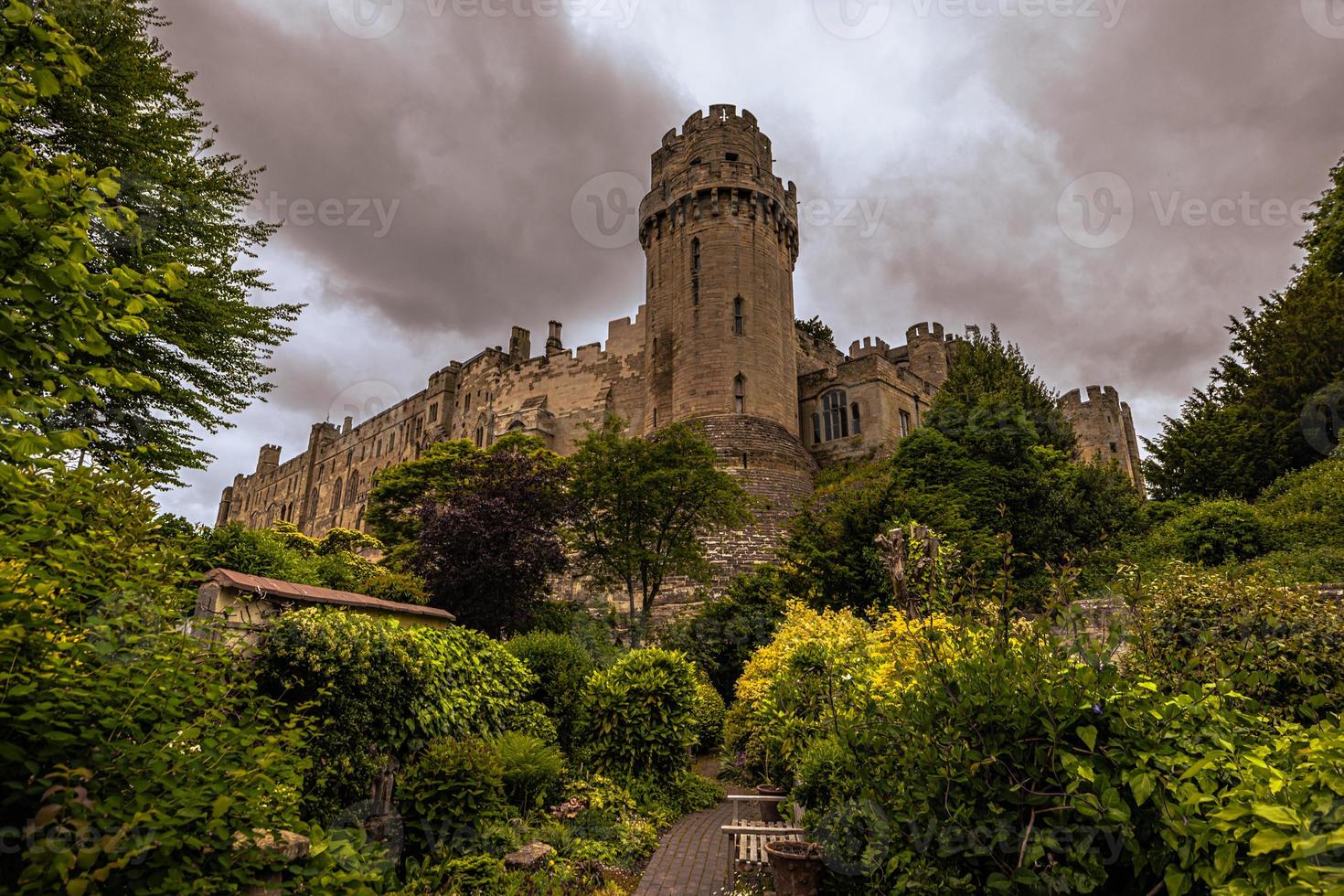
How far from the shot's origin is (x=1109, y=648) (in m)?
3.51

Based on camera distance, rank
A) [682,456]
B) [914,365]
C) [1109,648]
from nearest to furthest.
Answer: [1109,648], [682,456], [914,365]

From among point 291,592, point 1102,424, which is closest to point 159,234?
point 291,592

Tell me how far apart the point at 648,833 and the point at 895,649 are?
4647 millimetres

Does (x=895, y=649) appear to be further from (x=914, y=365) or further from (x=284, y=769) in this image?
(x=914, y=365)

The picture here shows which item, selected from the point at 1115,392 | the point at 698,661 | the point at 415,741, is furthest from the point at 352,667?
the point at 1115,392

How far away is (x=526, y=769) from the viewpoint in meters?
8.30

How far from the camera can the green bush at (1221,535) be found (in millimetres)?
15156

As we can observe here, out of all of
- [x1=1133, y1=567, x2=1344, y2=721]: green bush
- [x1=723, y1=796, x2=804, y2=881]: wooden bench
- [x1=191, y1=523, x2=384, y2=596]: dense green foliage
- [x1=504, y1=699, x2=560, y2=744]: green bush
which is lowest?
[x1=723, y1=796, x2=804, y2=881]: wooden bench

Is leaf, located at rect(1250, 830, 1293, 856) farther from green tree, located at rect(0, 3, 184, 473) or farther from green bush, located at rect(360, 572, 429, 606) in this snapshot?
green bush, located at rect(360, 572, 429, 606)

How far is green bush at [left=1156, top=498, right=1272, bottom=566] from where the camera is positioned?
15.2 metres

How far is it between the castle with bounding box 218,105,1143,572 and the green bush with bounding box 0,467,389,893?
20459mm

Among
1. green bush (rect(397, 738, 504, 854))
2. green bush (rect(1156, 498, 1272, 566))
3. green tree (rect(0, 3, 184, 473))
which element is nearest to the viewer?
green tree (rect(0, 3, 184, 473))

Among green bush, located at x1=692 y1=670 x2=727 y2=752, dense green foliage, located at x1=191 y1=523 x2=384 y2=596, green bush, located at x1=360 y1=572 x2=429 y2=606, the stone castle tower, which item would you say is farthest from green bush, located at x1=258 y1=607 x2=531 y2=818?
the stone castle tower

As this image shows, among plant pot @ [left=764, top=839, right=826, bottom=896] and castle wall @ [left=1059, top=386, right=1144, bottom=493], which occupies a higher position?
castle wall @ [left=1059, top=386, right=1144, bottom=493]
